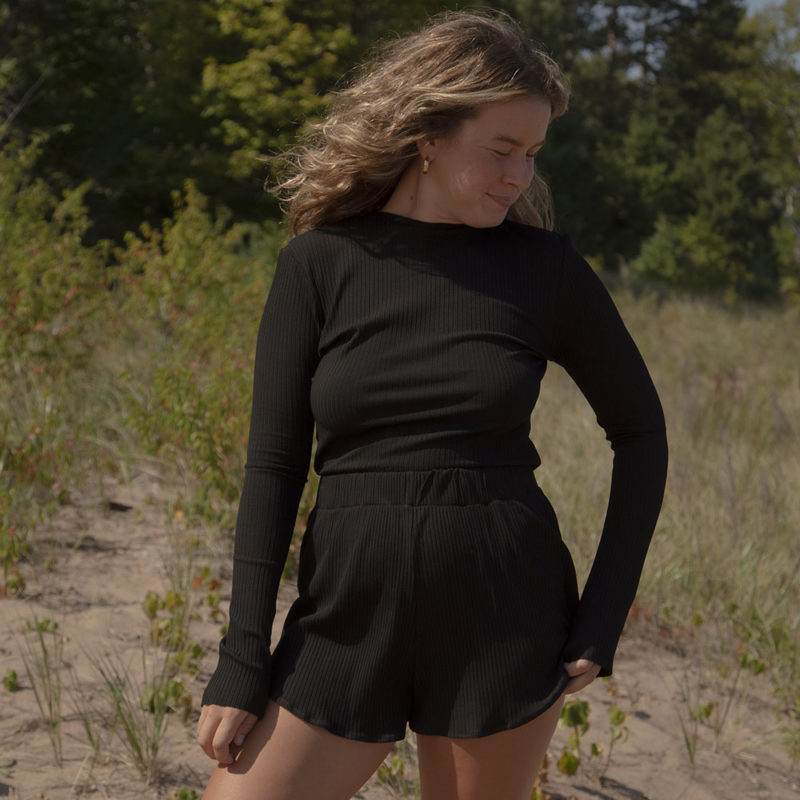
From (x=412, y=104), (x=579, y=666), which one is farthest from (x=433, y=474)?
(x=412, y=104)

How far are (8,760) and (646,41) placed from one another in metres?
40.3

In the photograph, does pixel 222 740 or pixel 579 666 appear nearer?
pixel 222 740

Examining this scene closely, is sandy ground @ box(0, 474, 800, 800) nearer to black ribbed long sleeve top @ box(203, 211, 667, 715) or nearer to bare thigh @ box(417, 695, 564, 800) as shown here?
bare thigh @ box(417, 695, 564, 800)

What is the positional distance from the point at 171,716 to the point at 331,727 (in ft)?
5.85

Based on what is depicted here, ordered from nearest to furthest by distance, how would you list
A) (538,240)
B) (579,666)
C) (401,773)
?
1. (579,666)
2. (538,240)
3. (401,773)

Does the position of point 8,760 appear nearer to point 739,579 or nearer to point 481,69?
point 481,69

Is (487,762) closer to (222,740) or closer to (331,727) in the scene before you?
(331,727)

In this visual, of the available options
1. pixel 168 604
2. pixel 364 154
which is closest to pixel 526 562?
pixel 364 154

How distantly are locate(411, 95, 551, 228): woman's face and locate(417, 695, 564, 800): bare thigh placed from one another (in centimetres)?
85

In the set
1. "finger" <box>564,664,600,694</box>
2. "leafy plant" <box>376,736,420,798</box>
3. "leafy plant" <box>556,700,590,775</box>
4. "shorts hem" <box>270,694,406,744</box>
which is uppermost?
"finger" <box>564,664,600,694</box>

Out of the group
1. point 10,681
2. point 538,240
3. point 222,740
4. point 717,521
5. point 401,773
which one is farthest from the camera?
point 717,521

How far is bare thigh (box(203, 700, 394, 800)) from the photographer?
173cm

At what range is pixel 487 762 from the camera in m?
1.83

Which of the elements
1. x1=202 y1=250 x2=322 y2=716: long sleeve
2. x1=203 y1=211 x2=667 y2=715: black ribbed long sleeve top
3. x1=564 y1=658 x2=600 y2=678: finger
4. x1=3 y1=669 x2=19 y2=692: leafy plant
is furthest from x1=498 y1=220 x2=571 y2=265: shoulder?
x1=3 y1=669 x2=19 y2=692: leafy plant
